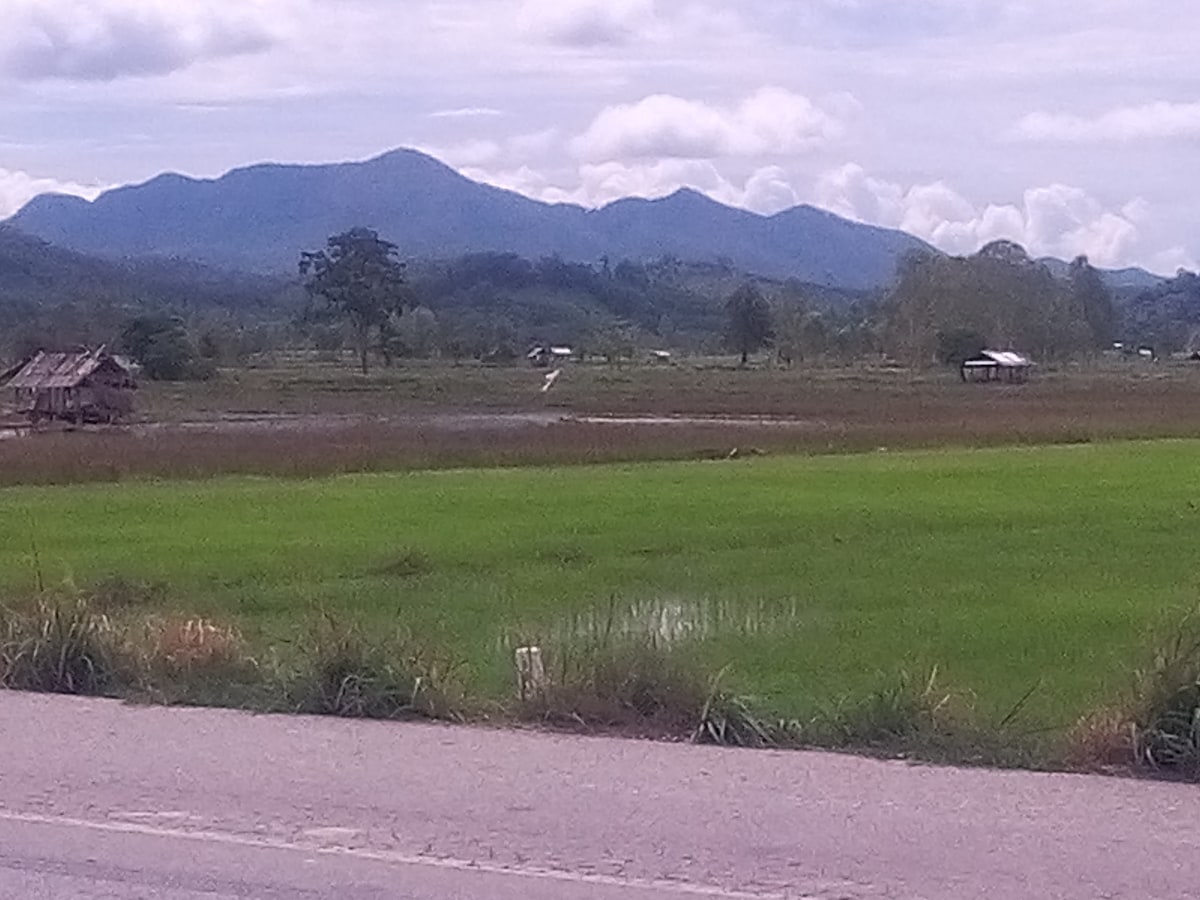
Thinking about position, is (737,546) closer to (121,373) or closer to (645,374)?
(121,373)

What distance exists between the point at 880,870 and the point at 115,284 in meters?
182

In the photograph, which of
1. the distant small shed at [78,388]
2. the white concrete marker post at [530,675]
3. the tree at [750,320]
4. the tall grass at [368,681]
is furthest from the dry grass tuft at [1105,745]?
the tree at [750,320]

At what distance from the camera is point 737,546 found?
985 inches

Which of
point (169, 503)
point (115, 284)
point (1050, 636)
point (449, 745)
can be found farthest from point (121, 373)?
point (115, 284)

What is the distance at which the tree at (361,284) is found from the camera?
10931 centimetres

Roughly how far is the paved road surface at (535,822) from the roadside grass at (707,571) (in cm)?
124

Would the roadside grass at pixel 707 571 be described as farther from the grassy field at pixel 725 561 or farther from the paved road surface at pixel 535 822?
the paved road surface at pixel 535 822

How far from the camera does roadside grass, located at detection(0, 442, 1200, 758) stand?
14.1 meters

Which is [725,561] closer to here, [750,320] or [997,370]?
[997,370]

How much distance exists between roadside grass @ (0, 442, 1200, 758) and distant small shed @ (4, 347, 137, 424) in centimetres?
2853

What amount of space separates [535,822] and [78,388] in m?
58.3

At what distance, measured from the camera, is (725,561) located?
23.5 m

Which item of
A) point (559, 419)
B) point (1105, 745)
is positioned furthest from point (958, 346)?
point (1105, 745)

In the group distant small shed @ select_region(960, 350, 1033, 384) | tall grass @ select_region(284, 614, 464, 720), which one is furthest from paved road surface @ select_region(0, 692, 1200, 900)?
distant small shed @ select_region(960, 350, 1033, 384)
